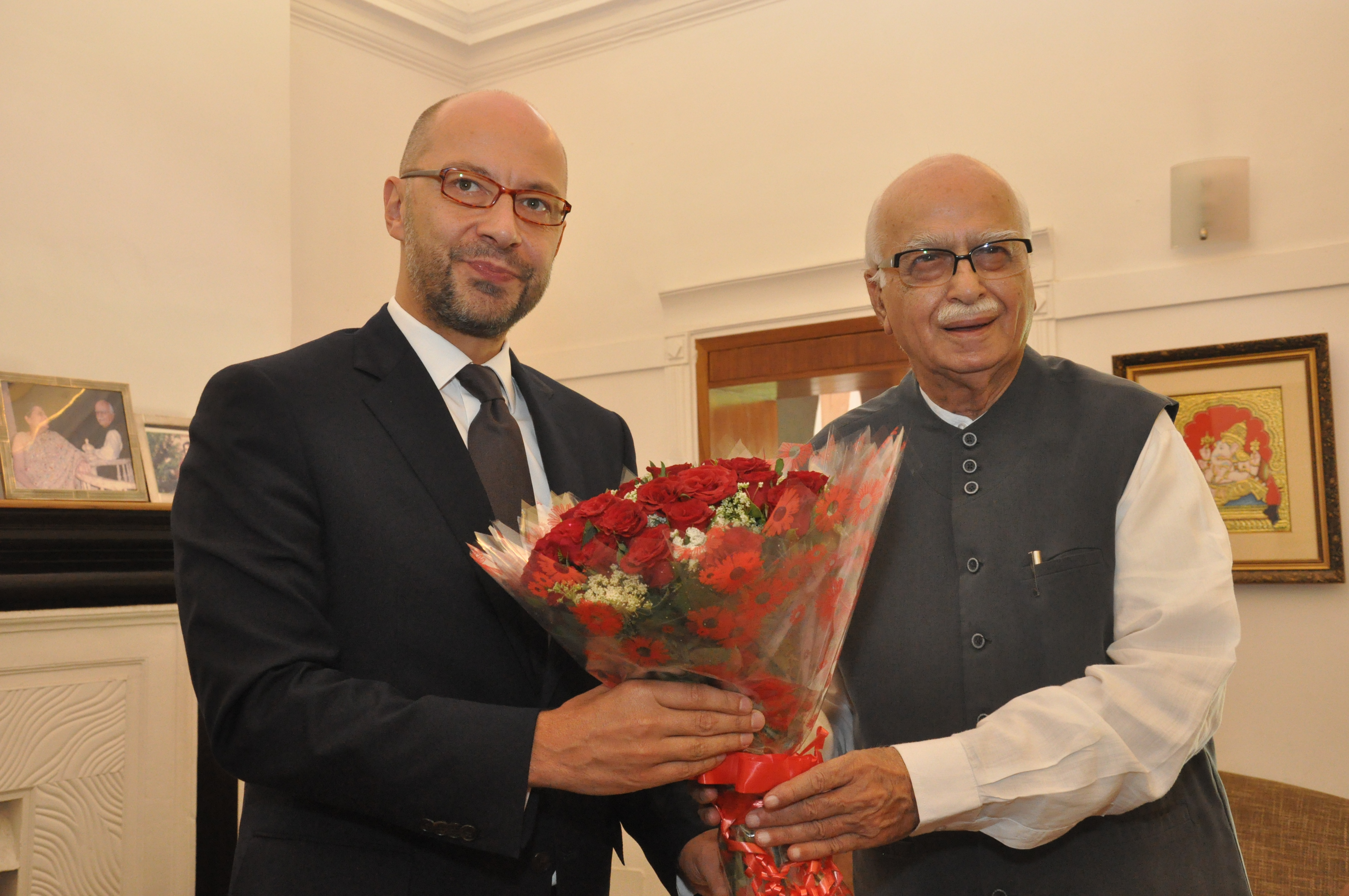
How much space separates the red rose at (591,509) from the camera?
46.7 inches

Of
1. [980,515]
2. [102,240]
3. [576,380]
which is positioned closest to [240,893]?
[980,515]

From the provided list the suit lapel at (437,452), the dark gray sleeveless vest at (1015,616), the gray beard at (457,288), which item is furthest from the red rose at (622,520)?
the dark gray sleeveless vest at (1015,616)

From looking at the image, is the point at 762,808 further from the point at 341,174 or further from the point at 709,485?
the point at 341,174

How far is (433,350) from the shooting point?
5.37 ft

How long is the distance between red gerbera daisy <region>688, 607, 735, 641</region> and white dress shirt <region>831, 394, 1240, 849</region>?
15.7 inches

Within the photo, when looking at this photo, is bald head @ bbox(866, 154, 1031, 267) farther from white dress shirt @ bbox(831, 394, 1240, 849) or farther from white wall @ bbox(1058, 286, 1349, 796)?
white wall @ bbox(1058, 286, 1349, 796)

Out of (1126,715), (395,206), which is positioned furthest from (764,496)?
(395,206)

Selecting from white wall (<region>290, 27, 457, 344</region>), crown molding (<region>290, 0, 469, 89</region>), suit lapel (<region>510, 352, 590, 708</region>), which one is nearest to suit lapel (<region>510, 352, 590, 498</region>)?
suit lapel (<region>510, 352, 590, 708</region>)

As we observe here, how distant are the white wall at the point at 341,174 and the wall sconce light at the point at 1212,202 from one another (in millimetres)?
3793

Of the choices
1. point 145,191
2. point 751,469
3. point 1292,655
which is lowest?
point 1292,655

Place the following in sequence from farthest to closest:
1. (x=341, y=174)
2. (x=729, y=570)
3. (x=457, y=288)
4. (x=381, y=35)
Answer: (x=381, y=35), (x=341, y=174), (x=457, y=288), (x=729, y=570)

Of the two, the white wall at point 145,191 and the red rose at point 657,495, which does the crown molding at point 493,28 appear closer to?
the white wall at point 145,191

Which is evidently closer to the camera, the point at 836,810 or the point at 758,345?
the point at 836,810

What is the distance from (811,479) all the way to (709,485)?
0.39 ft
